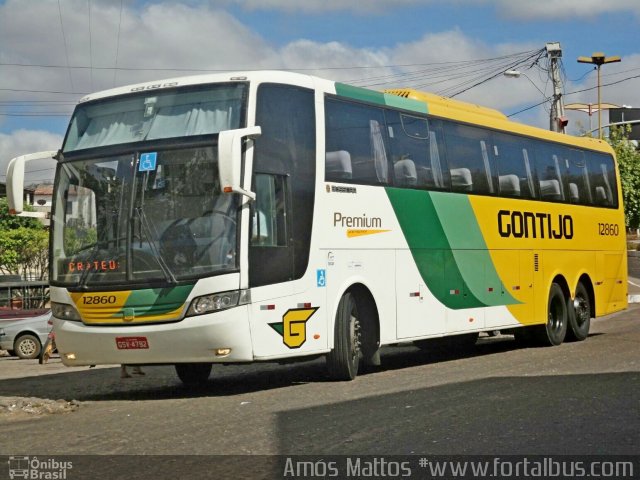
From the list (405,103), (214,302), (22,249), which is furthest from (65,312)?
(22,249)

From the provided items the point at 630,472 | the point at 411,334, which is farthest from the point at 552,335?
the point at 630,472

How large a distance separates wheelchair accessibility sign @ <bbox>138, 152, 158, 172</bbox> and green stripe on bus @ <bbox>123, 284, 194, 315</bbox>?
1.36 m

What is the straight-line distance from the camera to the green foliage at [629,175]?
57294mm

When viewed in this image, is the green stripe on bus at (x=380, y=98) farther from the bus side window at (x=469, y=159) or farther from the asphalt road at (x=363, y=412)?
the asphalt road at (x=363, y=412)

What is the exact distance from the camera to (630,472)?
23.7 ft

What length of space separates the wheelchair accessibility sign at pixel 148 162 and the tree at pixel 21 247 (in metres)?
58.4

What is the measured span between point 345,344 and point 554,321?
746 centimetres

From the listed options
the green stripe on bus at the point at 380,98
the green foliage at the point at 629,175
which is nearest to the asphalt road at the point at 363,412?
the green stripe on bus at the point at 380,98

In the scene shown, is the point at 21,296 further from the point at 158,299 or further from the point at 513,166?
the point at 158,299

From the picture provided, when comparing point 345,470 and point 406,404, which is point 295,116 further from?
point 345,470

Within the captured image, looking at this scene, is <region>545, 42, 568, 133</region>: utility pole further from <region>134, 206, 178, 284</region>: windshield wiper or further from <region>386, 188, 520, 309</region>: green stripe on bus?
<region>134, 206, 178, 284</region>: windshield wiper

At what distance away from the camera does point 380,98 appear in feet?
49.3

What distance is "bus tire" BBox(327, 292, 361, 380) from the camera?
13.5 metres

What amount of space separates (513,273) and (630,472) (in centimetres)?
1118
